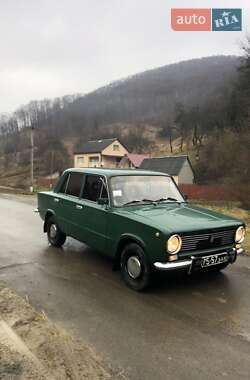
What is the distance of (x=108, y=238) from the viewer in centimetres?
602

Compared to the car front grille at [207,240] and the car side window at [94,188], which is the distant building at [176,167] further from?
the car front grille at [207,240]

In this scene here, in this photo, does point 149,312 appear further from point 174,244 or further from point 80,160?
point 80,160

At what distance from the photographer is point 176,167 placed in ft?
189

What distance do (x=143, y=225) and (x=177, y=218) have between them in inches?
23.9

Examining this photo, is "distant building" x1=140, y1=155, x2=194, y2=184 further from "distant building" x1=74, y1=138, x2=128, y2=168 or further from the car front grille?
the car front grille

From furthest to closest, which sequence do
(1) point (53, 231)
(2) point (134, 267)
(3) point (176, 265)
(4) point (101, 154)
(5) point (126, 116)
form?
1. (5) point (126, 116)
2. (4) point (101, 154)
3. (1) point (53, 231)
4. (2) point (134, 267)
5. (3) point (176, 265)

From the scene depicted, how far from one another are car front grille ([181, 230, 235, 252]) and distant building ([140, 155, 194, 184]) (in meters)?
50.2

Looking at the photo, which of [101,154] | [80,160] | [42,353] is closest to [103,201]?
[42,353]

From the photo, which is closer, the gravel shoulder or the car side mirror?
the gravel shoulder

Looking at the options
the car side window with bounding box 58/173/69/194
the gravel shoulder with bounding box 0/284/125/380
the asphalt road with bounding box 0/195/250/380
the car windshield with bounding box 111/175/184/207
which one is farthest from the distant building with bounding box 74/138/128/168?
the gravel shoulder with bounding box 0/284/125/380

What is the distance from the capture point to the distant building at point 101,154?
259 feet

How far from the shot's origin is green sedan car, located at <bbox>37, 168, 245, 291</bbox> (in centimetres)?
509

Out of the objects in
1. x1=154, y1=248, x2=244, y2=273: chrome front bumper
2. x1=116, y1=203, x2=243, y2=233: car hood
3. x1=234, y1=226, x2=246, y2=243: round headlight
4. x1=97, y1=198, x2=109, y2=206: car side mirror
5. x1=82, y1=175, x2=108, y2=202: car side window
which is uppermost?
x1=82, y1=175, x2=108, y2=202: car side window

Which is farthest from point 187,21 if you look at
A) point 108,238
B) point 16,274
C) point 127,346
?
point 127,346
